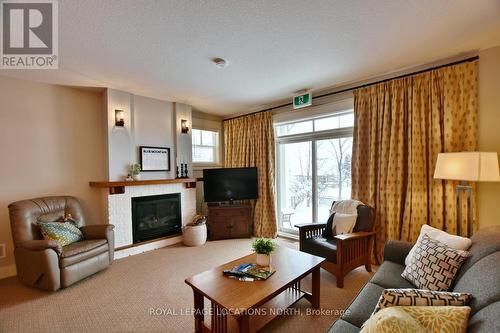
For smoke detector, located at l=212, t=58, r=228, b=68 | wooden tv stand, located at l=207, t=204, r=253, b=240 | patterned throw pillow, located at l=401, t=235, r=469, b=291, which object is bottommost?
wooden tv stand, located at l=207, t=204, r=253, b=240

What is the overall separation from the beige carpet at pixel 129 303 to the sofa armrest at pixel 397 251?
59 cm

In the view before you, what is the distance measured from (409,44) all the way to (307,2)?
1.35 m

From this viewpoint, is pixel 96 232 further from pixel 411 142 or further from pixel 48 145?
pixel 411 142

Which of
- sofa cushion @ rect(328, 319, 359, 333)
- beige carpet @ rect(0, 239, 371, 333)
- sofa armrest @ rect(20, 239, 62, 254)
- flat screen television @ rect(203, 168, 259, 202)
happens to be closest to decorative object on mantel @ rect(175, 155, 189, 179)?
flat screen television @ rect(203, 168, 259, 202)

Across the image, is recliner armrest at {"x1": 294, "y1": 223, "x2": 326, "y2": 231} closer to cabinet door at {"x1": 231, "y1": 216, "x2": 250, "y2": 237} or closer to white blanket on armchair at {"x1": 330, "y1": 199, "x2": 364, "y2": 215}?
white blanket on armchair at {"x1": 330, "y1": 199, "x2": 364, "y2": 215}

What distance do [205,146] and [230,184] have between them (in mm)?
1246

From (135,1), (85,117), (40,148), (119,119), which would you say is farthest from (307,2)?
(40,148)

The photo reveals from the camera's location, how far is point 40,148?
10.3ft

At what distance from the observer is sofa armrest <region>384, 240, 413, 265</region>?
2036mm

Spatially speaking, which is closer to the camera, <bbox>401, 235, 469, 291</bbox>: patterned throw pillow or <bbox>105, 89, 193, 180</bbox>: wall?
<bbox>401, 235, 469, 291</bbox>: patterned throw pillow

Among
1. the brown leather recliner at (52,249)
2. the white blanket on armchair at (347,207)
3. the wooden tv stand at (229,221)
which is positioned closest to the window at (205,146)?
the wooden tv stand at (229,221)

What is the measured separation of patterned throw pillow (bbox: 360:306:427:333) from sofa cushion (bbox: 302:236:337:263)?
165 cm

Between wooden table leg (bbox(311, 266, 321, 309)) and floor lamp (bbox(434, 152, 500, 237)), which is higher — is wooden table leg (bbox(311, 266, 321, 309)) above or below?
below

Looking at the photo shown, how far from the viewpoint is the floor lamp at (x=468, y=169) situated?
77.9 inches
